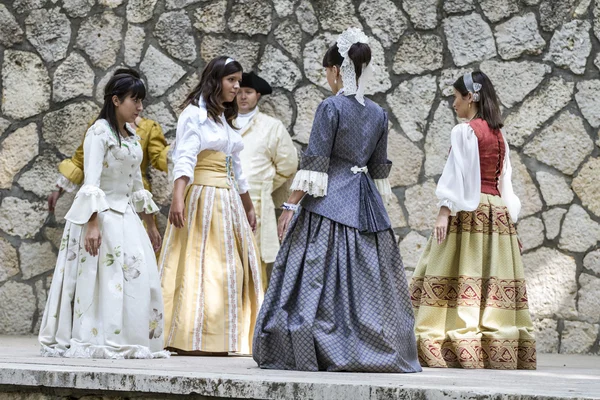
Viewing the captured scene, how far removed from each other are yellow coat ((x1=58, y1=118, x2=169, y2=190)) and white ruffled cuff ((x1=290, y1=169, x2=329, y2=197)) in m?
2.96

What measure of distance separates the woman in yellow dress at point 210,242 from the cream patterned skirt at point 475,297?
1.07m

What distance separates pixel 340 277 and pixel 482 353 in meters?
1.32

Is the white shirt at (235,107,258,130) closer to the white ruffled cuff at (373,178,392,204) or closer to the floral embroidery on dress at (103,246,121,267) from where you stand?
the floral embroidery on dress at (103,246,121,267)

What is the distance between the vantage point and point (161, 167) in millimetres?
7715

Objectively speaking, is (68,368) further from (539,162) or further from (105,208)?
(539,162)

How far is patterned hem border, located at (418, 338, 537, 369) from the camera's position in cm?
568

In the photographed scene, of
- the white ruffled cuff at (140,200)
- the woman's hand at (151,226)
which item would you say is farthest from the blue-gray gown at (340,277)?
the woman's hand at (151,226)

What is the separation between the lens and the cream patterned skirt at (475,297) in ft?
18.8

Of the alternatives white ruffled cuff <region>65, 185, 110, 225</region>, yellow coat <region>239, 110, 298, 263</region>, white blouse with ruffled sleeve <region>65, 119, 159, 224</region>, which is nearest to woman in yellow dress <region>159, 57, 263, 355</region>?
white blouse with ruffled sleeve <region>65, 119, 159, 224</region>

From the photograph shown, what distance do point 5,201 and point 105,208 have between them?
3048 millimetres

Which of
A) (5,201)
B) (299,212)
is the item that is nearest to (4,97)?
(5,201)

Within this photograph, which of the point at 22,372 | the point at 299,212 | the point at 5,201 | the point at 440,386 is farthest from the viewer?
the point at 5,201

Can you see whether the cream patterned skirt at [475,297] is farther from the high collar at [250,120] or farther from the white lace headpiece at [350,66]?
the high collar at [250,120]

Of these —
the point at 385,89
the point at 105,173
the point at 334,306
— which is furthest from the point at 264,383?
the point at 385,89
